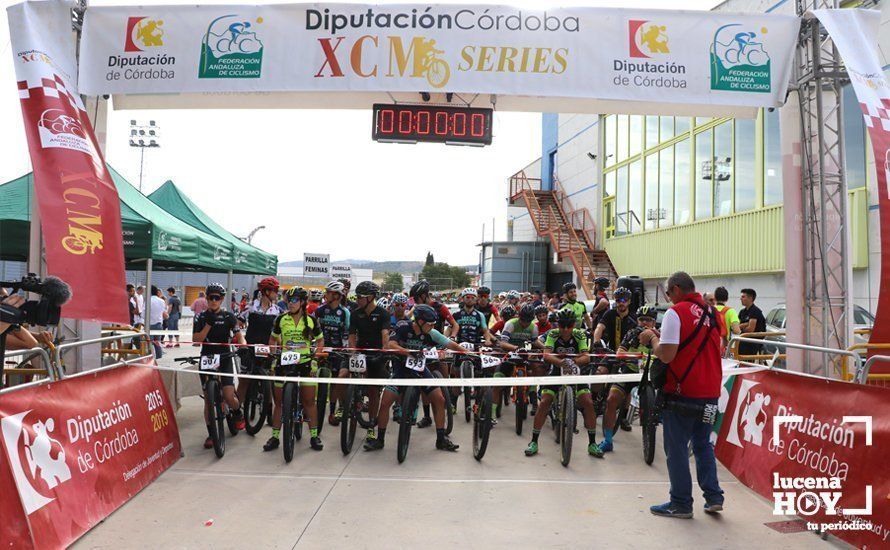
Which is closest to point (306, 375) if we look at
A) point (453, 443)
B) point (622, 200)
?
point (453, 443)

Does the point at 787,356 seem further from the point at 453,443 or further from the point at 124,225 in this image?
the point at 124,225

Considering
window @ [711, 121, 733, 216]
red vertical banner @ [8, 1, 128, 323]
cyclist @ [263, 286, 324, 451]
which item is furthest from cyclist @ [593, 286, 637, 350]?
window @ [711, 121, 733, 216]

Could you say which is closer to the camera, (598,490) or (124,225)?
(598,490)

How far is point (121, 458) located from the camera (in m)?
5.41

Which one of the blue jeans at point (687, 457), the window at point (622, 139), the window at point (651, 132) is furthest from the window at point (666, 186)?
the blue jeans at point (687, 457)

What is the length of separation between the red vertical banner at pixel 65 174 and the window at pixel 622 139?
22107mm

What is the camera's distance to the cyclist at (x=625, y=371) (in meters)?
7.38

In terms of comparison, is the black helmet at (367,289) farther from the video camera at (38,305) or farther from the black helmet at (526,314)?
the video camera at (38,305)

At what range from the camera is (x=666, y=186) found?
896 inches

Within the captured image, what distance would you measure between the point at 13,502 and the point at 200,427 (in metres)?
4.77

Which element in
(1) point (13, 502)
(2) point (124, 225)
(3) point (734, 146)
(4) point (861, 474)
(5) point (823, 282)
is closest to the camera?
(1) point (13, 502)

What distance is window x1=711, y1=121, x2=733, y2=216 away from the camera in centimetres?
1917

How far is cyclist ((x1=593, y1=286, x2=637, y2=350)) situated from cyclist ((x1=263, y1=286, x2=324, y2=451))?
11.8 ft

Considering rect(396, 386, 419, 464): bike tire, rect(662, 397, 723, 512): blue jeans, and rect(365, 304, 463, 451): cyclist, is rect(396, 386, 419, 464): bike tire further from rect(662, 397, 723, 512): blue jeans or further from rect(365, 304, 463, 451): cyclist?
rect(662, 397, 723, 512): blue jeans
